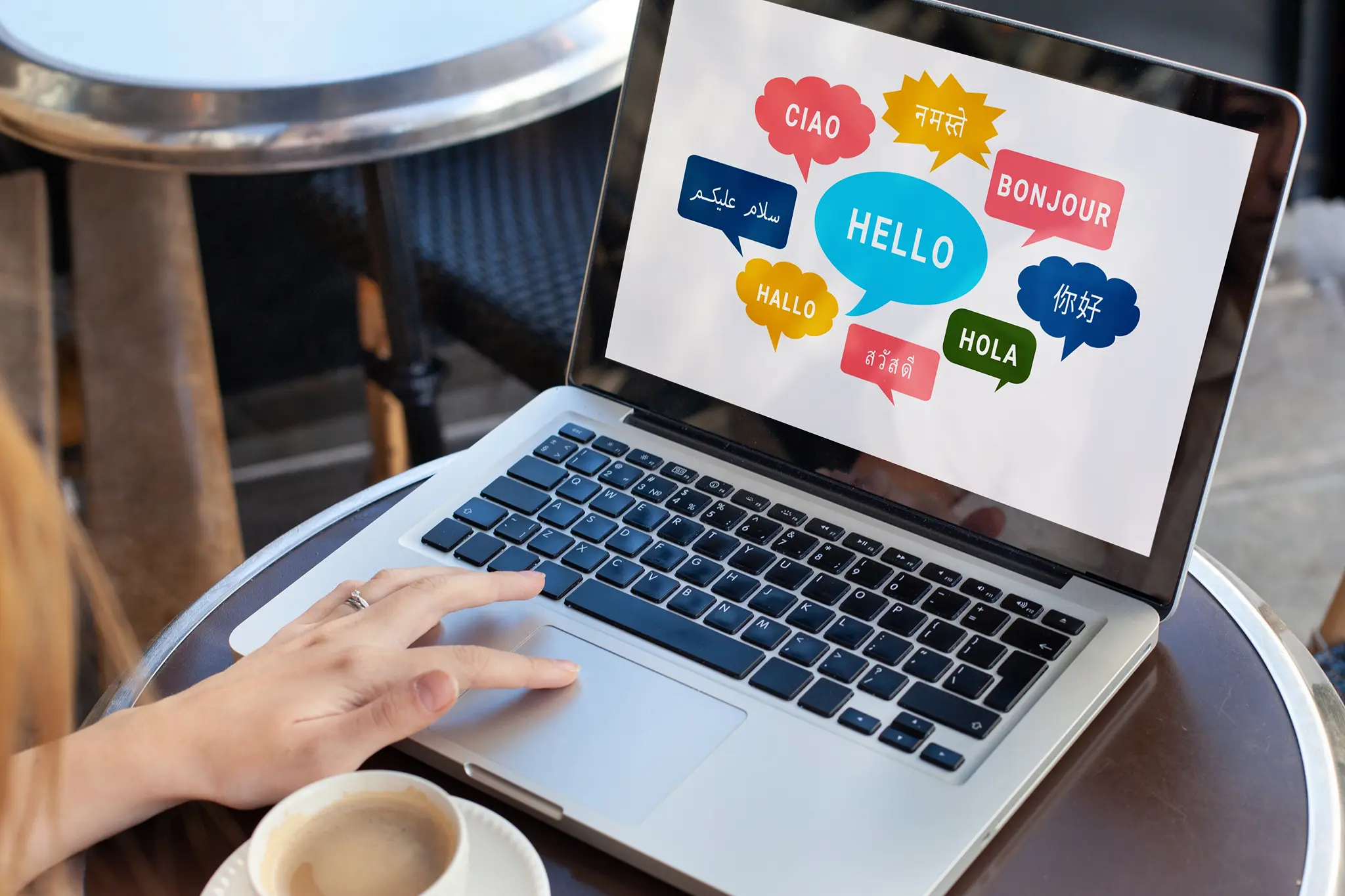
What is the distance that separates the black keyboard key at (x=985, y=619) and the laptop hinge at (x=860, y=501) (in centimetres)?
4

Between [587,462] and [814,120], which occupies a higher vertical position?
[814,120]

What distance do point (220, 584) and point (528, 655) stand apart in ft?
0.69

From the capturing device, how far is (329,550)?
2.51ft

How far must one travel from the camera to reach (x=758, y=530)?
690mm

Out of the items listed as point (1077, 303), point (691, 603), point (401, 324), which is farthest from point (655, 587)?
point (401, 324)

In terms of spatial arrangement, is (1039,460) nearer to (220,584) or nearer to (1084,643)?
(1084,643)

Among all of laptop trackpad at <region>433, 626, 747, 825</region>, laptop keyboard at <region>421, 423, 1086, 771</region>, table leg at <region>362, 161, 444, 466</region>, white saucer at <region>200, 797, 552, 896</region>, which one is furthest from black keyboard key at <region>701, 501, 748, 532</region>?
table leg at <region>362, 161, 444, 466</region>

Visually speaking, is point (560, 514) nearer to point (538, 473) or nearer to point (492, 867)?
point (538, 473)

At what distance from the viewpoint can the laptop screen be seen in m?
0.59

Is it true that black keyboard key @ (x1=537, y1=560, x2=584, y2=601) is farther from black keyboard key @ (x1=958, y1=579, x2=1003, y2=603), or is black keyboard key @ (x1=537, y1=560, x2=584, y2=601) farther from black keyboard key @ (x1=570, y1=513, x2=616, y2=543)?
black keyboard key @ (x1=958, y1=579, x2=1003, y2=603)

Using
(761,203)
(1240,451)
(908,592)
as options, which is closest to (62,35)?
(761,203)

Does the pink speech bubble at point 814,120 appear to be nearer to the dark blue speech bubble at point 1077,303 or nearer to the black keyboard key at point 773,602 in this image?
the dark blue speech bubble at point 1077,303

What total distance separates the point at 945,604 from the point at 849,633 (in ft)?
0.17

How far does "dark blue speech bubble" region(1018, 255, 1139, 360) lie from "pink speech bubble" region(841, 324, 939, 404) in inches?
2.3
